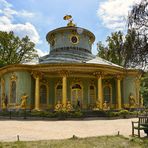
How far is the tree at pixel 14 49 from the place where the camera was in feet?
129

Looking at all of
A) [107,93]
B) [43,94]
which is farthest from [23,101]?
[107,93]

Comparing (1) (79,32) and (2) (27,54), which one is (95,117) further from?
(2) (27,54)

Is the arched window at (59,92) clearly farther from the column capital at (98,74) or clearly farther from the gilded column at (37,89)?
the column capital at (98,74)

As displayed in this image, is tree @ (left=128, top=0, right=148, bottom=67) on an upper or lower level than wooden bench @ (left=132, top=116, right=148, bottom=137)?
upper

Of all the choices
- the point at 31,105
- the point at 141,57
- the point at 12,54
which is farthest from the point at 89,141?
the point at 12,54

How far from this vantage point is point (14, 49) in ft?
132

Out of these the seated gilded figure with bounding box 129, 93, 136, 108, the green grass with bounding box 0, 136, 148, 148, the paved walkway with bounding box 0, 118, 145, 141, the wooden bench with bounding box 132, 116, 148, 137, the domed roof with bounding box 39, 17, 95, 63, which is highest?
the domed roof with bounding box 39, 17, 95, 63

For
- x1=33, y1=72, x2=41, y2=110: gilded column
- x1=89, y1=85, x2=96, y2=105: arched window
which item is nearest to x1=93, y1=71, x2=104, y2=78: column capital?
x1=89, y1=85, x2=96, y2=105: arched window

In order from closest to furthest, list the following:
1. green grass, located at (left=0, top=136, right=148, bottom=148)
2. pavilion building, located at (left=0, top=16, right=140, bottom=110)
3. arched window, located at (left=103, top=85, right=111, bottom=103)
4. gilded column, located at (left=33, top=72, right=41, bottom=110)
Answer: green grass, located at (left=0, top=136, right=148, bottom=148), gilded column, located at (left=33, top=72, right=41, bottom=110), pavilion building, located at (left=0, top=16, right=140, bottom=110), arched window, located at (left=103, top=85, right=111, bottom=103)

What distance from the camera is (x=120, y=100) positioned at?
992 inches

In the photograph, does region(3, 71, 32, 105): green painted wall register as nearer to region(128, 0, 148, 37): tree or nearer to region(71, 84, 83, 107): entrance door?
region(71, 84, 83, 107): entrance door

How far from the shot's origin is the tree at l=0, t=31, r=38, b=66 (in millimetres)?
39188

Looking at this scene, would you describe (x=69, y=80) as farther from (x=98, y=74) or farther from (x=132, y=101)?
(x=132, y=101)

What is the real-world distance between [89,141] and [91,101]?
17.0 meters
